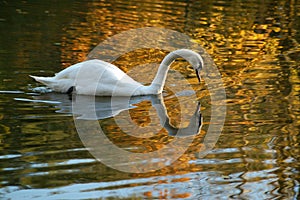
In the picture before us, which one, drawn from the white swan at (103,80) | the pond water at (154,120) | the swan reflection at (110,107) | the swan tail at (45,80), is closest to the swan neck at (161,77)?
the white swan at (103,80)

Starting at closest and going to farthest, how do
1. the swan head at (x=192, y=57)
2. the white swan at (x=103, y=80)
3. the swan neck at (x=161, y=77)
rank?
the white swan at (x=103, y=80), the swan head at (x=192, y=57), the swan neck at (x=161, y=77)

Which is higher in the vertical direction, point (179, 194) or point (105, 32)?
point (105, 32)

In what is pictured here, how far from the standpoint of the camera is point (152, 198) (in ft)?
17.1

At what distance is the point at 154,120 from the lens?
7844 mm

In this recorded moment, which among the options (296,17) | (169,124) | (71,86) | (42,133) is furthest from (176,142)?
(296,17)

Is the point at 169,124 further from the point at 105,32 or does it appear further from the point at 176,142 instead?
the point at 105,32

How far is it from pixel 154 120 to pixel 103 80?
118cm

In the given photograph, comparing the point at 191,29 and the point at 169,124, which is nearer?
the point at 169,124

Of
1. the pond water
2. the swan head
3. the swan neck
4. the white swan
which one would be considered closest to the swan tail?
the white swan

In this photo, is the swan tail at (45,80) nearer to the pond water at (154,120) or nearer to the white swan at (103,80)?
the white swan at (103,80)

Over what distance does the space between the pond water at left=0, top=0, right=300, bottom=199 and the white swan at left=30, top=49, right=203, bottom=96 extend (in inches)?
6.3

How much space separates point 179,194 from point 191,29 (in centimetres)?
1004

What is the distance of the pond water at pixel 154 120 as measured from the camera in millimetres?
5527

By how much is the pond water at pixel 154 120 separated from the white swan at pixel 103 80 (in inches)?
6.3
